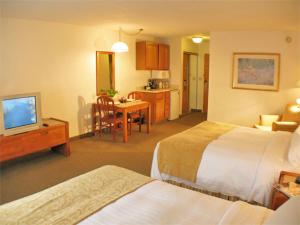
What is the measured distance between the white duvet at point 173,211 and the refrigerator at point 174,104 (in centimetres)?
567

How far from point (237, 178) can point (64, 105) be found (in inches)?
146

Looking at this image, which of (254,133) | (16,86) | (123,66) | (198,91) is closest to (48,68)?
(16,86)

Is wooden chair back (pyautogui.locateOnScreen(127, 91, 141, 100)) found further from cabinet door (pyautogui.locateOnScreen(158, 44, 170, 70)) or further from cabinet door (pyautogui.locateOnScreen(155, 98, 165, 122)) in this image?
cabinet door (pyautogui.locateOnScreen(158, 44, 170, 70))

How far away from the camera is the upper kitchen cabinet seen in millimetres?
7012

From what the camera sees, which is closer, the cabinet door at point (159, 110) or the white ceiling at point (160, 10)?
the white ceiling at point (160, 10)

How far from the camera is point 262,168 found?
106 inches

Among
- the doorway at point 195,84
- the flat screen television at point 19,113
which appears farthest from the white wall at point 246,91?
the flat screen television at point 19,113

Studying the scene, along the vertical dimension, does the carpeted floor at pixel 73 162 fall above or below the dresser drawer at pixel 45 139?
below

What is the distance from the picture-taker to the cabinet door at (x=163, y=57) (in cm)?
750

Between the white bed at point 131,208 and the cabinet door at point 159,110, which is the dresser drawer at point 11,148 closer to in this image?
the white bed at point 131,208

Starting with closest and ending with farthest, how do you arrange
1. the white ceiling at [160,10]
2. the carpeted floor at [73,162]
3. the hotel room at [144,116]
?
1. the hotel room at [144,116]
2. the white ceiling at [160,10]
3. the carpeted floor at [73,162]

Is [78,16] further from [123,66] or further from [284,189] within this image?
[284,189]

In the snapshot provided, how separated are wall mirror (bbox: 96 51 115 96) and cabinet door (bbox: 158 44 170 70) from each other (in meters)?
1.65

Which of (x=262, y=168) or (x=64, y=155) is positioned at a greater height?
(x=262, y=168)
